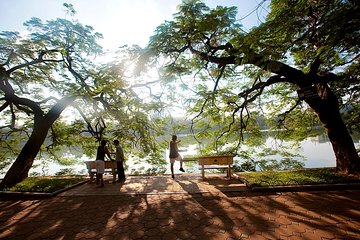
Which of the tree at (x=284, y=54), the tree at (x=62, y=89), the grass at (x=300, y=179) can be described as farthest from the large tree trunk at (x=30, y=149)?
the grass at (x=300, y=179)

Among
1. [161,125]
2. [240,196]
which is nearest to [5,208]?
[240,196]

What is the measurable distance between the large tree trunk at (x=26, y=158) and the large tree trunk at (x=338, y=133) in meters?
12.7

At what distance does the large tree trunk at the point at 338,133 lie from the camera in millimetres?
7828

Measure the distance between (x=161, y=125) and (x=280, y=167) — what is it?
908 centimetres

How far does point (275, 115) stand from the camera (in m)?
12.9

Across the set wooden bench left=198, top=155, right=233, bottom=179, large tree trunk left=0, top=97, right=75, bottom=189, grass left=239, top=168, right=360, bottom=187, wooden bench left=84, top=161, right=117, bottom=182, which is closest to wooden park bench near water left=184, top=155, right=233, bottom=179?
wooden bench left=198, top=155, right=233, bottom=179

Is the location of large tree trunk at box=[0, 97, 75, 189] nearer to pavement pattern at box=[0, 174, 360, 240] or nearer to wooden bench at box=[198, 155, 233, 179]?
pavement pattern at box=[0, 174, 360, 240]

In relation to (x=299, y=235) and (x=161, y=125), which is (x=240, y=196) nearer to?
(x=299, y=235)

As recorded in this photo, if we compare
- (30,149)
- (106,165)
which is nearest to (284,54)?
(106,165)

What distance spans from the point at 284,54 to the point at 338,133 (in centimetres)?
467

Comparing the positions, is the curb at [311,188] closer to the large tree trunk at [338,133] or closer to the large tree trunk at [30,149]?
the large tree trunk at [338,133]

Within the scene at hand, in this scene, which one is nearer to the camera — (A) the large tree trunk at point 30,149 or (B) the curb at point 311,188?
(B) the curb at point 311,188

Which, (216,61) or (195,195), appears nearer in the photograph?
(195,195)

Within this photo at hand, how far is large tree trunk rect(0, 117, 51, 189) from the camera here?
920cm
